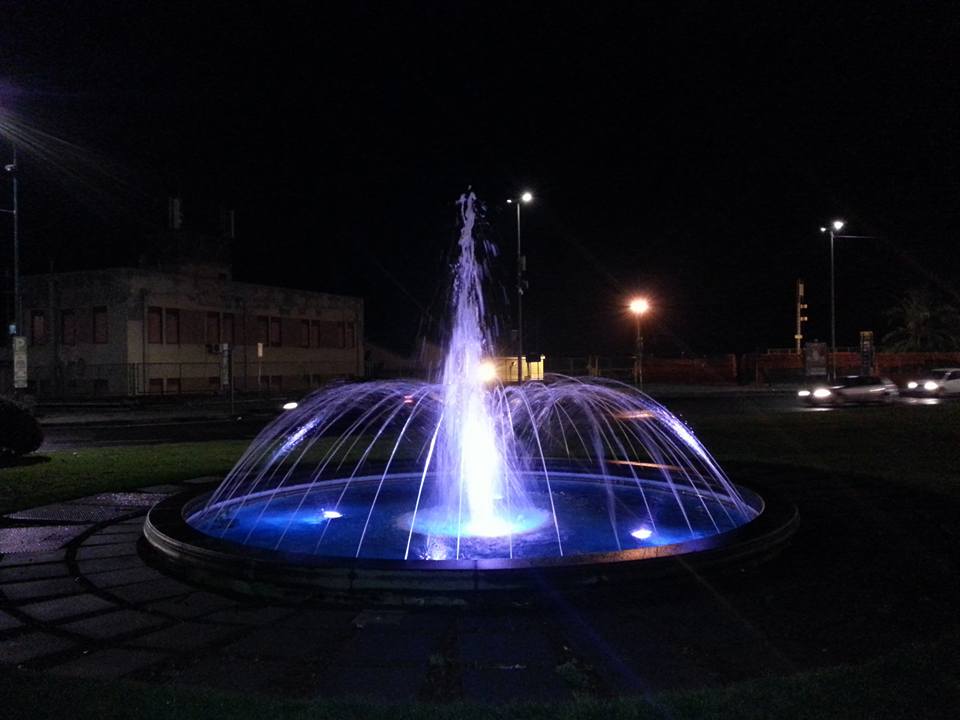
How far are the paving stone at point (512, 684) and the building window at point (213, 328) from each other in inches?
1871


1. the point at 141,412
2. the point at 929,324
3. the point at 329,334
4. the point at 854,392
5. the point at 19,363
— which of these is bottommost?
the point at 141,412

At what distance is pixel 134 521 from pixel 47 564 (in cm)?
218

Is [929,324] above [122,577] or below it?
above

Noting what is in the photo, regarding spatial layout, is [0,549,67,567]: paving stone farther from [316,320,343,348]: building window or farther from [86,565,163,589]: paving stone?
[316,320,343,348]: building window

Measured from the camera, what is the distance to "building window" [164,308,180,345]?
152 ft

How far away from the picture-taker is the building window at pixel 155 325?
148 feet

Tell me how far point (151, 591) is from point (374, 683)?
3.25 m

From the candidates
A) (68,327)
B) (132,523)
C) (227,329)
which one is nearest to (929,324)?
(227,329)

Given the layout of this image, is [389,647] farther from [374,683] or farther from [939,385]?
[939,385]

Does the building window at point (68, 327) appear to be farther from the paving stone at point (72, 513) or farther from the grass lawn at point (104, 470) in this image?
the paving stone at point (72, 513)

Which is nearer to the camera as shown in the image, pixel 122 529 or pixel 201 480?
pixel 122 529

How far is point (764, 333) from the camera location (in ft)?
349

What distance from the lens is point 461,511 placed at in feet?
→ 36.8

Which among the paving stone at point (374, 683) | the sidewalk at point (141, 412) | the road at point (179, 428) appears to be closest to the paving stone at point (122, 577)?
the paving stone at point (374, 683)
